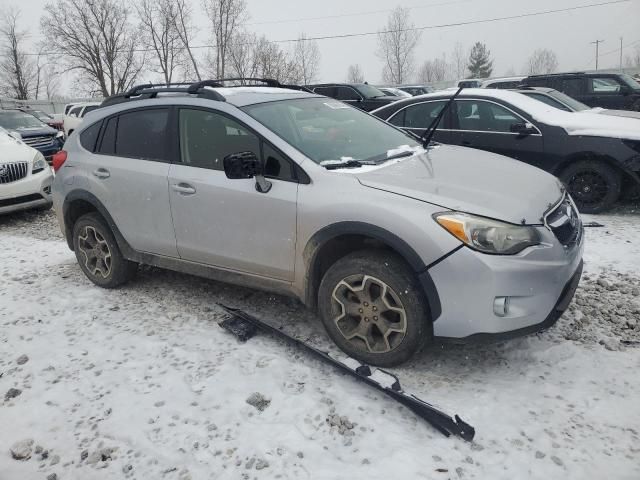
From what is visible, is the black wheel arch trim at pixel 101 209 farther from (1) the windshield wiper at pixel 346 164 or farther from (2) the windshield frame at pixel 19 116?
(2) the windshield frame at pixel 19 116

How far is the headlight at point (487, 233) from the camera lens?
2633 millimetres

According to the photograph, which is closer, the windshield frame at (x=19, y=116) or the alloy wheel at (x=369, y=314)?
the alloy wheel at (x=369, y=314)

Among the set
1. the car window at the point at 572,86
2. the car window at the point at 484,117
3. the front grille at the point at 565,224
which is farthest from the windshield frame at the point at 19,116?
the front grille at the point at 565,224

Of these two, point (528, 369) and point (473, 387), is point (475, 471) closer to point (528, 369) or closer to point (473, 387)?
point (473, 387)

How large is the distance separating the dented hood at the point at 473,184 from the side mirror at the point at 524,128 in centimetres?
289

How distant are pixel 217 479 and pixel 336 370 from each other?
1.02 metres

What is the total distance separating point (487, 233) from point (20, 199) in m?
7.19

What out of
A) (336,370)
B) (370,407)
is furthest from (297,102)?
(370,407)

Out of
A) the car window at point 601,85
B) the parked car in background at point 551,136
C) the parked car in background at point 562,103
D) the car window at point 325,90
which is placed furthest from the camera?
the car window at point 325,90

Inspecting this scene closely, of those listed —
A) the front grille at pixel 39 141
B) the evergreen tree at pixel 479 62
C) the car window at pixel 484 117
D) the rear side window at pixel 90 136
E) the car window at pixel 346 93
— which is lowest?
the rear side window at pixel 90 136

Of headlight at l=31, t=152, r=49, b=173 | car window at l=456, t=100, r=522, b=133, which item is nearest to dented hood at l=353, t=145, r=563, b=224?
car window at l=456, t=100, r=522, b=133

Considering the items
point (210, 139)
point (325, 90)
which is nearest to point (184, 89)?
point (210, 139)

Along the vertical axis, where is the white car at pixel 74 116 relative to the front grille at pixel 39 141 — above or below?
above

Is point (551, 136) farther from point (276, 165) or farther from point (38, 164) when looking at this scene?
point (38, 164)
